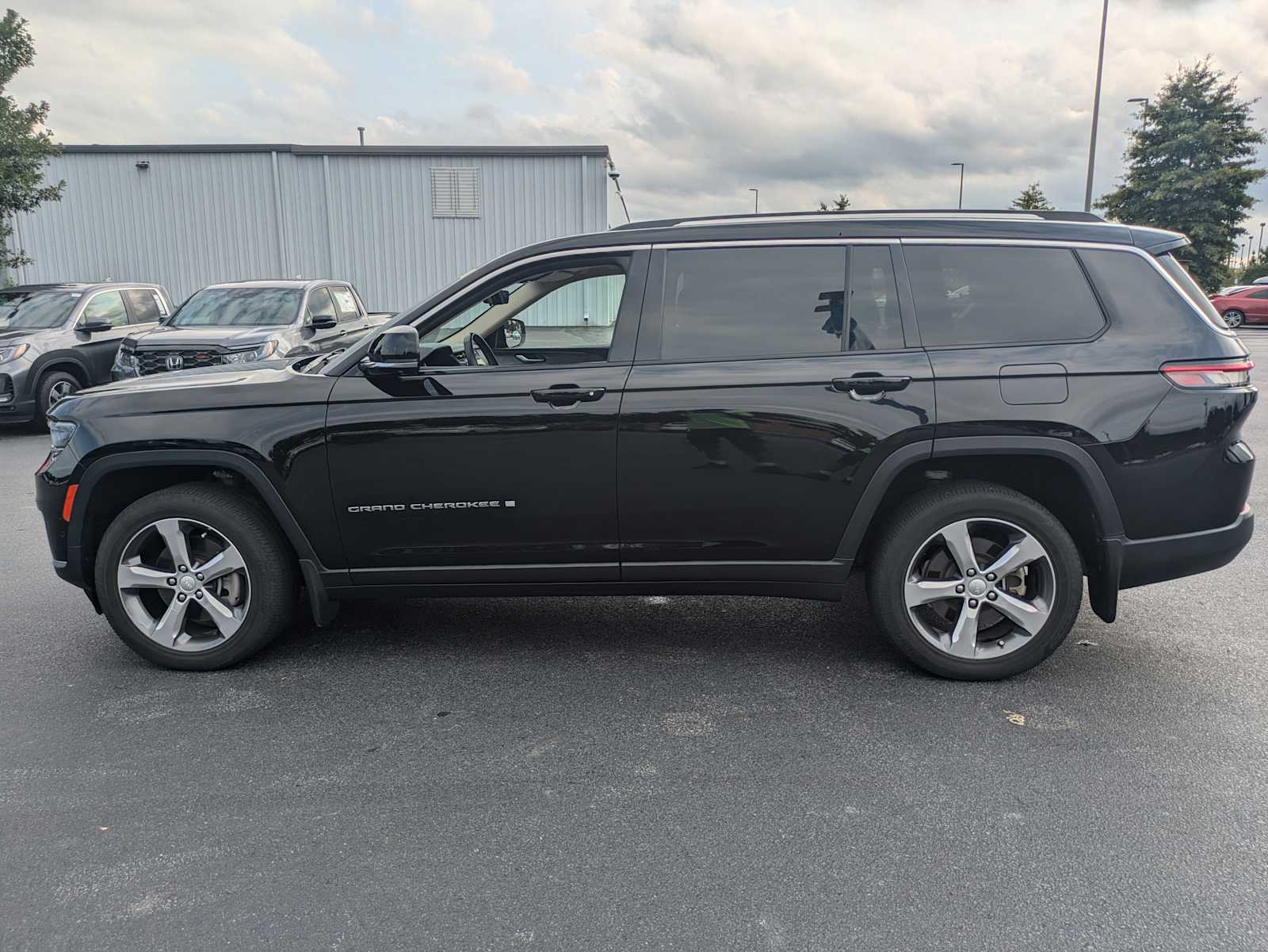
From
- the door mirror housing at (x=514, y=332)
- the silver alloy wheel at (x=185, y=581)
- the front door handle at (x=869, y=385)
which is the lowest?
the silver alloy wheel at (x=185, y=581)

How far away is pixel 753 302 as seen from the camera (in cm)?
384

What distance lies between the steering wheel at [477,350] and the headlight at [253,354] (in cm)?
665

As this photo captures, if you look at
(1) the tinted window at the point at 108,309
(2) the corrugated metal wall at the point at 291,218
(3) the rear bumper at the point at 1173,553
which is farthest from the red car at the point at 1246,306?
(3) the rear bumper at the point at 1173,553

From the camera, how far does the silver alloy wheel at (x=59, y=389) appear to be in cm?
1127

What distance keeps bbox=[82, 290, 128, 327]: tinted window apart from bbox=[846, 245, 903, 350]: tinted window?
11.2 m

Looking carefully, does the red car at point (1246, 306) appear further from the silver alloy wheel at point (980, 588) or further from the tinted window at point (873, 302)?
the tinted window at point (873, 302)

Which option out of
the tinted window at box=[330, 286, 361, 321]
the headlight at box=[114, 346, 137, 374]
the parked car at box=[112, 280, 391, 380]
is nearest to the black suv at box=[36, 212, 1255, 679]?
the parked car at box=[112, 280, 391, 380]

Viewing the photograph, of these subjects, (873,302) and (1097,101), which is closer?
(873,302)

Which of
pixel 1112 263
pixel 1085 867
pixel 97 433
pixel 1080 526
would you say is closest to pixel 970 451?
pixel 1080 526

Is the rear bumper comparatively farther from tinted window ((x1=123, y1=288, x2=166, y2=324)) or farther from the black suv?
tinted window ((x1=123, y1=288, x2=166, y2=324))

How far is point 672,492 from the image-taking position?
3.82 m

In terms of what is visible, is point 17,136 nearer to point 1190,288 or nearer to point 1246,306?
point 1190,288

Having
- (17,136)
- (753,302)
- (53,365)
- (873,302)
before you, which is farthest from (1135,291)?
(17,136)

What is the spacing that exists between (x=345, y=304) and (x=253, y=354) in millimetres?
2998
